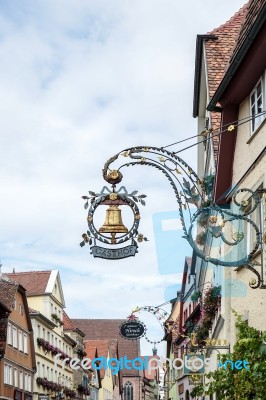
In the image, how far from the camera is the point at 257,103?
1286 centimetres

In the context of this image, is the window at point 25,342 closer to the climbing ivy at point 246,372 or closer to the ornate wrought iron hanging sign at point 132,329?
the ornate wrought iron hanging sign at point 132,329

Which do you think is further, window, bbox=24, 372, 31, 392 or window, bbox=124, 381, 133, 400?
window, bbox=124, 381, 133, 400

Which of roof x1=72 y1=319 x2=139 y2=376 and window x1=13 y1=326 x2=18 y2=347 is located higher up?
roof x1=72 y1=319 x2=139 y2=376

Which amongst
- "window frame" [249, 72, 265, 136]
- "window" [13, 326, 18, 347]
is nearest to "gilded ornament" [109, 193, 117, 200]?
"window frame" [249, 72, 265, 136]

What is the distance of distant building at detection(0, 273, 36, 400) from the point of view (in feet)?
129

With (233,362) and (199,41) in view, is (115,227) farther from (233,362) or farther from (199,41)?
(199,41)

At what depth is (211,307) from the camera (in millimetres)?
17266

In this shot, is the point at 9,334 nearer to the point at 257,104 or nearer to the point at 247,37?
the point at 257,104

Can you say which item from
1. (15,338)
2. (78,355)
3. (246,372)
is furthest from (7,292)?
(246,372)

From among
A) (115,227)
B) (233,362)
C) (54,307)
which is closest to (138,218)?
(115,227)

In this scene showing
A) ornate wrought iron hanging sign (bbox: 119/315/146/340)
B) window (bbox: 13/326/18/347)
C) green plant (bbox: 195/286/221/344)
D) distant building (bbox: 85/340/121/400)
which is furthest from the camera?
distant building (bbox: 85/340/121/400)

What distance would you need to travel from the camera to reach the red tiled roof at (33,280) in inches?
2128

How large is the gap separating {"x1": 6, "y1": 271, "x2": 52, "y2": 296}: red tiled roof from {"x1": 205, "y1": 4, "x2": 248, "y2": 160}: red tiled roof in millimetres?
38259

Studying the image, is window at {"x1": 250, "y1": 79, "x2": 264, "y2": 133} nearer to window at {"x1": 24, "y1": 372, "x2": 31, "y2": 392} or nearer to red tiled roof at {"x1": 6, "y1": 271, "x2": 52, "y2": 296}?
window at {"x1": 24, "y1": 372, "x2": 31, "y2": 392}
